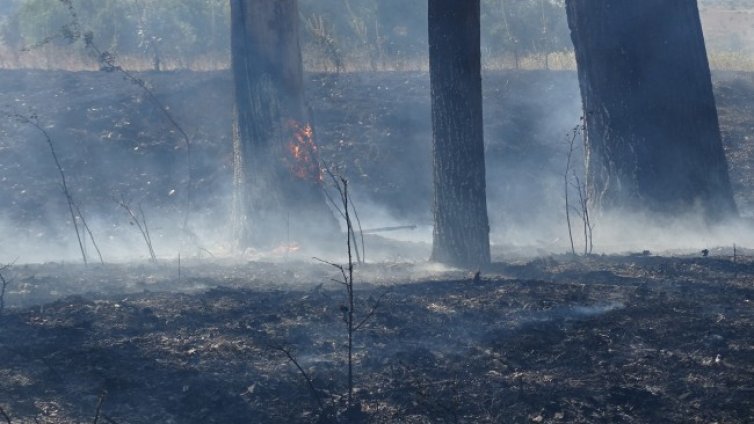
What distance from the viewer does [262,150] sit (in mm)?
11828

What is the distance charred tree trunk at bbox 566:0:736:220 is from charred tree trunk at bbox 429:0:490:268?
7.45 feet

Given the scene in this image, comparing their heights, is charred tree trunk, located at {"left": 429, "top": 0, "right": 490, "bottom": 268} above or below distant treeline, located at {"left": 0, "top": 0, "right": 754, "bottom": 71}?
below

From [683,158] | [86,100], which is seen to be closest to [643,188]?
[683,158]

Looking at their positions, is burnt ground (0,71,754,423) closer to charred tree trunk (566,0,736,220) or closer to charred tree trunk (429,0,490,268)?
Answer: charred tree trunk (429,0,490,268)

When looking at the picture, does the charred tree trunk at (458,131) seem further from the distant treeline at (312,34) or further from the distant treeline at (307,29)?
the distant treeline at (307,29)

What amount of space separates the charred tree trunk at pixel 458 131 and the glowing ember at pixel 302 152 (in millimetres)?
3037

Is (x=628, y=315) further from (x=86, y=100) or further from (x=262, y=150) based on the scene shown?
(x=86, y=100)

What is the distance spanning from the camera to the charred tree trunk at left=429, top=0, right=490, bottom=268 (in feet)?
29.2

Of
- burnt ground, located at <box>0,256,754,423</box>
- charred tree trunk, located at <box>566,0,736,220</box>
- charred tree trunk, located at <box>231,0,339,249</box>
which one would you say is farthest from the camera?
charred tree trunk, located at <box>231,0,339,249</box>

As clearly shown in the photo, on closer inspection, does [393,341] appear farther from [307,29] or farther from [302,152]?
[307,29]

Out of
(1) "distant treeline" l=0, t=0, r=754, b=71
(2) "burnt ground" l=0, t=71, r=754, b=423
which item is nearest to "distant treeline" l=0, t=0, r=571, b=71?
(1) "distant treeline" l=0, t=0, r=754, b=71

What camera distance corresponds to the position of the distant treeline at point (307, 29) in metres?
22.8

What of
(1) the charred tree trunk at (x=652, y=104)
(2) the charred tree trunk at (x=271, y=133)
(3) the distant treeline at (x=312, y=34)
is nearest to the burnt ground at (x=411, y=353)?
(1) the charred tree trunk at (x=652, y=104)

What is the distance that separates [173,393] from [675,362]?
102 inches
